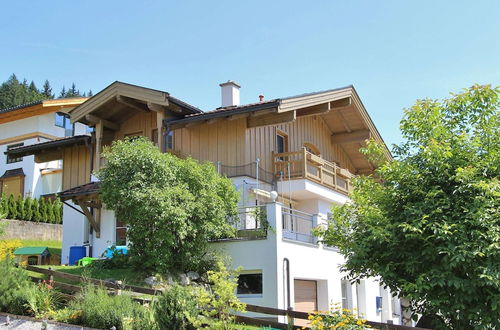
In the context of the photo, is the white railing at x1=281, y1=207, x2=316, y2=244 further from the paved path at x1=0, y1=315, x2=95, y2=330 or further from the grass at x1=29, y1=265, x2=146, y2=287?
the paved path at x1=0, y1=315, x2=95, y2=330

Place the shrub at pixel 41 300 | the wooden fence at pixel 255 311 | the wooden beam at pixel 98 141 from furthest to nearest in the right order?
the wooden beam at pixel 98 141
the shrub at pixel 41 300
the wooden fence at pixel 255 311

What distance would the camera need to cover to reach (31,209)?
29312 mm

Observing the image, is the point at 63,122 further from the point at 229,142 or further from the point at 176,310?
the point at 176,310

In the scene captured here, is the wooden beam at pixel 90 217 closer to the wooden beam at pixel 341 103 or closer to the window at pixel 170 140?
the window at pixel 170 140

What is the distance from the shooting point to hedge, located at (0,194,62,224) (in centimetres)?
2816

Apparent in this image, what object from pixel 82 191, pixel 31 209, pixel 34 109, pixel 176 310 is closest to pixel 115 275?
pixel 82 191

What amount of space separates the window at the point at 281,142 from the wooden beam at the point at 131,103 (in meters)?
5.06

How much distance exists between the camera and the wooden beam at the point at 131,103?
65.0 feet

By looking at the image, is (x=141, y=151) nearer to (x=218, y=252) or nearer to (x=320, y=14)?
(x=218, y=252)

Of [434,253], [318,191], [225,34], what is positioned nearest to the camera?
[434,253]

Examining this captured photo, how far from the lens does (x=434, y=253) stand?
9.25 m

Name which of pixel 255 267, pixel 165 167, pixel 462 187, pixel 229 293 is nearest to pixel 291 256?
pixel 255 267

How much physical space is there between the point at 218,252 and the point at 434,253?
7.18 meters

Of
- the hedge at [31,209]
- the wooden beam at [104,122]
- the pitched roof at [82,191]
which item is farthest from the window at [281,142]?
the hedge at [31,209]
